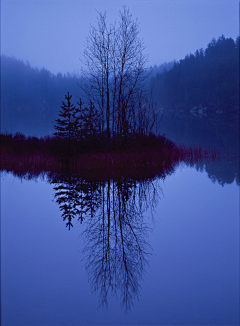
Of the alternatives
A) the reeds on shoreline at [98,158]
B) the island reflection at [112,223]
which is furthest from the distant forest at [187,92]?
the island reflection at [112,223]

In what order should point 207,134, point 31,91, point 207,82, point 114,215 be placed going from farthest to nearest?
point 31,91 < point 207,82 < point 207,134 < point 114,215

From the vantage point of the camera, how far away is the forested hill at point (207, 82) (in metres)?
64.1

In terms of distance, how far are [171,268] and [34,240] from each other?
2558 millimetres

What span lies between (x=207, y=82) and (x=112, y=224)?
2739 inches

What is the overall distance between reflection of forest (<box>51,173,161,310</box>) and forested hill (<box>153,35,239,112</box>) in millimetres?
51850

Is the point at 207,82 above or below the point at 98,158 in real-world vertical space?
above

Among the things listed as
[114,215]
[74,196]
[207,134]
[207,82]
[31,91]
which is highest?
[31,91]

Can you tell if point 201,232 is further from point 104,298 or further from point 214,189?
point 214,189

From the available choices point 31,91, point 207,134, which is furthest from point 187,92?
point 31,91

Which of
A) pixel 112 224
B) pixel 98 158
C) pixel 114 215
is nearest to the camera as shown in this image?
pixel 112 224

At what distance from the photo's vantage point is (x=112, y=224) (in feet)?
23.7

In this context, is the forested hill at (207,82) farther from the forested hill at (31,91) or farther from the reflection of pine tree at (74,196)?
the reflection of pine tree at (74,196)

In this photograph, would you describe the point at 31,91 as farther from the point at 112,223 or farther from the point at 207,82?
the point at 112,223

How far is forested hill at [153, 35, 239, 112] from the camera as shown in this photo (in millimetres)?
64125
